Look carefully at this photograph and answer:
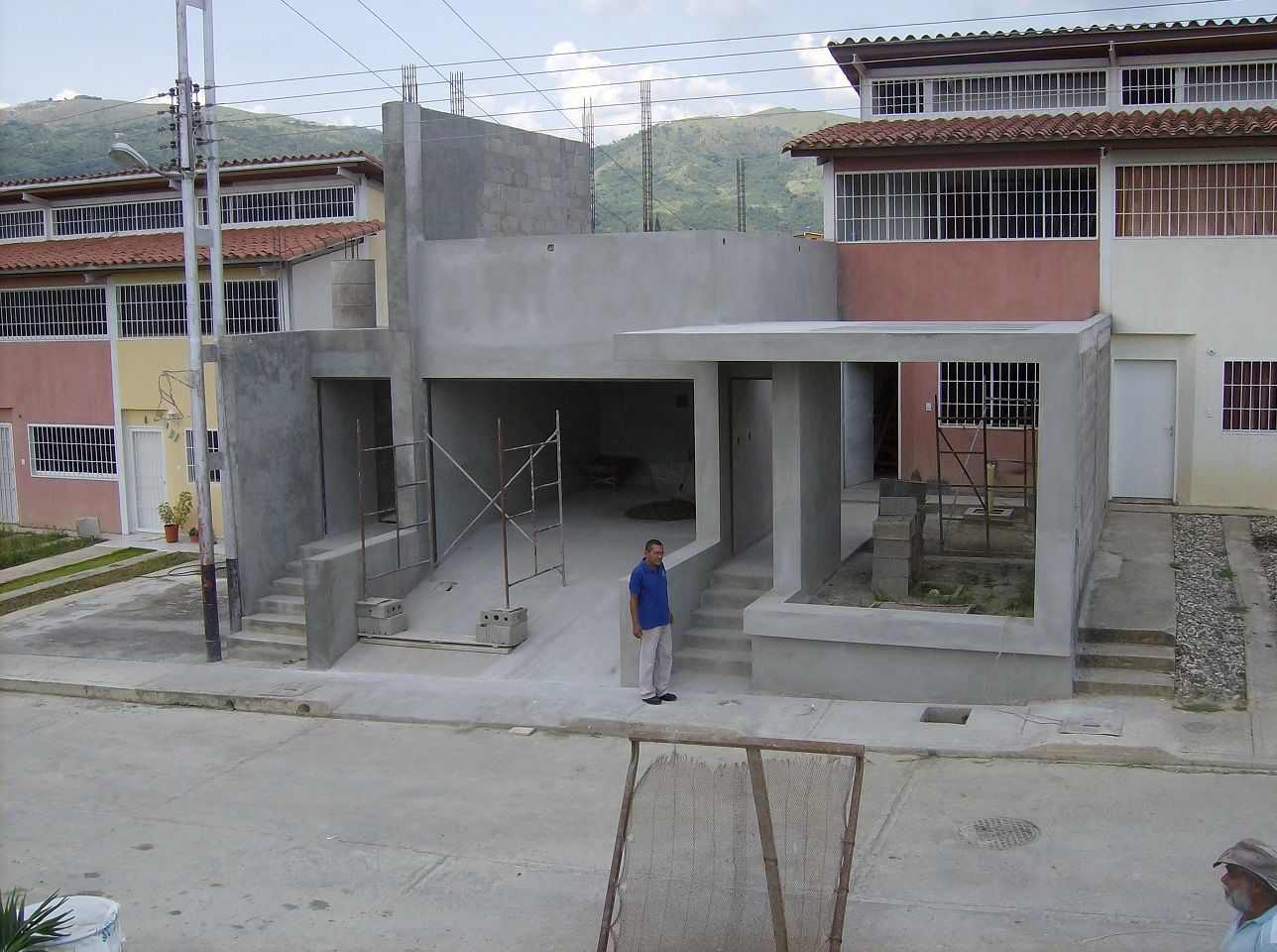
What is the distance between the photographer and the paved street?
7672 mm

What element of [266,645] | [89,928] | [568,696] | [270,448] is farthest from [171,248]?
[89,928]

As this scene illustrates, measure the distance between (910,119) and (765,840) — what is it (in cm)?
1554

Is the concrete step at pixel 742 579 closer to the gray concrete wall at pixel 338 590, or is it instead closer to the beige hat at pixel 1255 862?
the gray concrete wall at pixel 338 590

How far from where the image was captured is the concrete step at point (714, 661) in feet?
41.4

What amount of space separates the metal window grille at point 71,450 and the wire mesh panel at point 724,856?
18.5 metres

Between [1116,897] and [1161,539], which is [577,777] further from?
[1161,539]

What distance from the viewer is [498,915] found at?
7.96 metres

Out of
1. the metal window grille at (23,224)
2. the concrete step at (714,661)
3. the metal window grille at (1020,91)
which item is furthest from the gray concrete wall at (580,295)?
the metal window grille at (23,224)

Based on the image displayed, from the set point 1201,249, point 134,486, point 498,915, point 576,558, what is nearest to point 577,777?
point 498,915

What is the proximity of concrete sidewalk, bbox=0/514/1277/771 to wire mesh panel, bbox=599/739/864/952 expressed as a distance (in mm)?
3693

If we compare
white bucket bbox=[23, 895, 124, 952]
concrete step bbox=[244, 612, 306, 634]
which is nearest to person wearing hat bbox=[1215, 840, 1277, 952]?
white bucket bbox=[23, 895, 124, 952]

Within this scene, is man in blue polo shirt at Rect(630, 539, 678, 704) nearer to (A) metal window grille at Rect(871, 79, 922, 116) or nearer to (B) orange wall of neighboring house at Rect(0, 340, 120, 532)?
(A) metal window grille at Rect(871, 79, 922, 116)

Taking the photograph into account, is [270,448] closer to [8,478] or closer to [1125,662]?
[1125,662]

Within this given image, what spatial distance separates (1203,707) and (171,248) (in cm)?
1802
